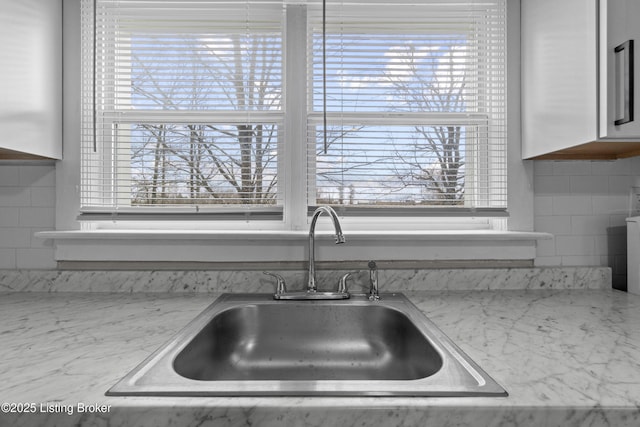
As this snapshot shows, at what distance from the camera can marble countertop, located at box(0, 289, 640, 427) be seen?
0.67m

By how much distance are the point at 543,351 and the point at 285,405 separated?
2.00 ft

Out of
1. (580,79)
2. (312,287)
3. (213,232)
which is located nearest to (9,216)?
A: (213,232)

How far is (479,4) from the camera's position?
1639 mm

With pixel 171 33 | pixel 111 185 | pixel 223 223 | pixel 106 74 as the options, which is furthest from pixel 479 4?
pixel 111 185

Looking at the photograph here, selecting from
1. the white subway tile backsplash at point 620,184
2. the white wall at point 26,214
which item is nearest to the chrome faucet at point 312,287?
the white wall at point 26,214

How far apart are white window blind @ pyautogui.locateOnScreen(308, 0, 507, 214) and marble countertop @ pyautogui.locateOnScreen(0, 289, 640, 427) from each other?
1.67 ft

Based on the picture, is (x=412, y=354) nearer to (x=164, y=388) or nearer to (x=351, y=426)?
(x=351, y=426)

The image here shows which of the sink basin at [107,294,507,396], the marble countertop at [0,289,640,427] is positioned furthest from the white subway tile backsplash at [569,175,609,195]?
the sink basin at [107,294,507,396]

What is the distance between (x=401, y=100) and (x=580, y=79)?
0.62 meters

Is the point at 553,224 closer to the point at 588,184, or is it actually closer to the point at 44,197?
the point at 588,184

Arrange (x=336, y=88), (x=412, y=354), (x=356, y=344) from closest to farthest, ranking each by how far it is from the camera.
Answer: (x=412, y=354), (x=356, y=344), (x=336, y=88)

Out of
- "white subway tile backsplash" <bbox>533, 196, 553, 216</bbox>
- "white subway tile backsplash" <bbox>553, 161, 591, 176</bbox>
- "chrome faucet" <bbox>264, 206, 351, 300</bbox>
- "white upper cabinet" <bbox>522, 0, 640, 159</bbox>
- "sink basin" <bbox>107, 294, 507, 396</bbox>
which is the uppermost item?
"white upper cabinet" <bbox>522, 0, 640, 159</bbox>

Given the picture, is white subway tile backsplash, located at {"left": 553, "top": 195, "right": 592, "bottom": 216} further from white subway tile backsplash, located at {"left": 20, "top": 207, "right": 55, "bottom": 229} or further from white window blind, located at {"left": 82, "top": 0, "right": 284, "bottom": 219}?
white subway tile backsplash, located at {"left": 20, "top": 207, "right": 55, "bottom": 229}

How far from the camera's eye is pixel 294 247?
5.11ft
